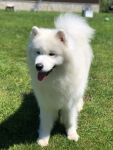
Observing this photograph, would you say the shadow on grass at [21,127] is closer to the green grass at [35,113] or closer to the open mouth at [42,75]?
the green grass at [35,113]

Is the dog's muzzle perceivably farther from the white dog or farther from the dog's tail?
the dog's tail

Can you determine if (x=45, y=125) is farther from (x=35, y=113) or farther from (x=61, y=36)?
(x=61, y=36)

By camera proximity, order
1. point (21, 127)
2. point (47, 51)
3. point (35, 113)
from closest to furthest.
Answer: point (47, 51)
point (21, 127)
point (35, 113)

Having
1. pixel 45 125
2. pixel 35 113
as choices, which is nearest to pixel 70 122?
pixel 45 125

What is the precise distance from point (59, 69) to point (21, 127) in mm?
1098

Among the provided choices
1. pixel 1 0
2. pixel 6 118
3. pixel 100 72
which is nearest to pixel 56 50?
pixel 6 118

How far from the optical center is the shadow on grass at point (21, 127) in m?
4.10

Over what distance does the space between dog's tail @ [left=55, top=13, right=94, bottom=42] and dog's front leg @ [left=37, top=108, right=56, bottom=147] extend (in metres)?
0.80

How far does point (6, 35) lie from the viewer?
10320mm

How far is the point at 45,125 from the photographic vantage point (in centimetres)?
409

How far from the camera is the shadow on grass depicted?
410cm

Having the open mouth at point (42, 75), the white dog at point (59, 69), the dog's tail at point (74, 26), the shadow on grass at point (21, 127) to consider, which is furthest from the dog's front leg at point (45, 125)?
the dog's tail at point (74, 26)

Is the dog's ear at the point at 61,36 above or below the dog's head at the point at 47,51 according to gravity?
above

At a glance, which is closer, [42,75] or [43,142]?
[42,75]
